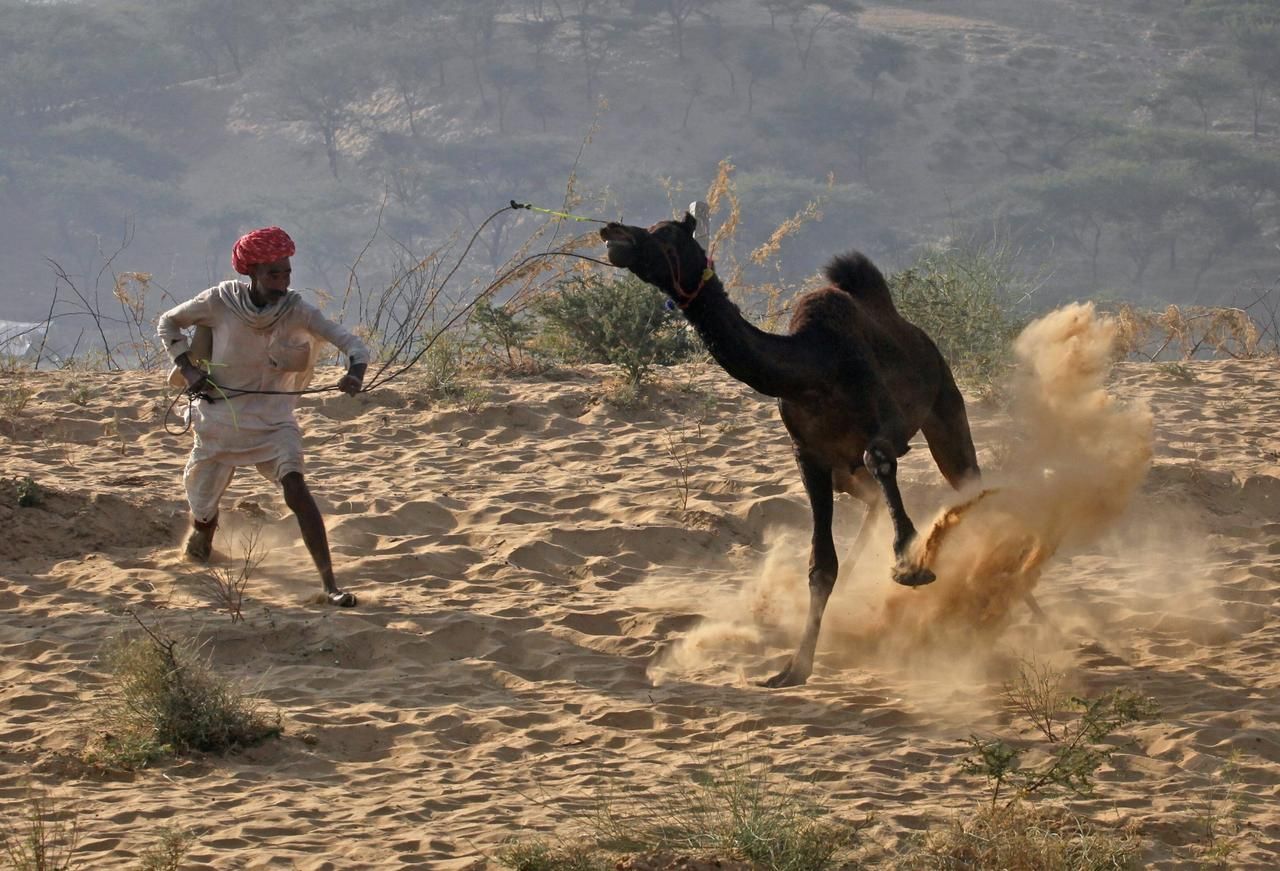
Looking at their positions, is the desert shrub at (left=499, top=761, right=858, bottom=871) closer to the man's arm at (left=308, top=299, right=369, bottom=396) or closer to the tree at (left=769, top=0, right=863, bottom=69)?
the man's arm at (left=308, top=299, right=369, bottom=396)

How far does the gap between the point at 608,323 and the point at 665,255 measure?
638 centimetres

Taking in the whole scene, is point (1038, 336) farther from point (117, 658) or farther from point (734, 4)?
point (734, 4)

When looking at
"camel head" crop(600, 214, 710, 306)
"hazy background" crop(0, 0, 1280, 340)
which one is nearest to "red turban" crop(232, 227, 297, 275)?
"camel head" crop(600, 214, 710, 306)

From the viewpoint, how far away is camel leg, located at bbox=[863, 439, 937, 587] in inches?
226

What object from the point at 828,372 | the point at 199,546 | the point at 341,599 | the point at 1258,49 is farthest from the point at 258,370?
the point at 1258,49

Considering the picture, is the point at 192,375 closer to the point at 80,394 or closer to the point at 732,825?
the point at 732,825

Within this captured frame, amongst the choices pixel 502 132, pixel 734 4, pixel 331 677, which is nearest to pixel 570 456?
pixel 331 677

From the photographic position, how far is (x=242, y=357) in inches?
276

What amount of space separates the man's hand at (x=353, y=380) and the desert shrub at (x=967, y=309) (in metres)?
5.37

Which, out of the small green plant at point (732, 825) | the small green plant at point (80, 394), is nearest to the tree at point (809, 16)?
the small green plant at point (80, 394)

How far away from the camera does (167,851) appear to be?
13.2 feet

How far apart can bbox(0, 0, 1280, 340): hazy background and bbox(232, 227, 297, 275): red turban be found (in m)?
45.3

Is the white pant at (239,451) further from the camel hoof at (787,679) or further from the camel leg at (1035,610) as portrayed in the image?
the camel leg at (1035,610)

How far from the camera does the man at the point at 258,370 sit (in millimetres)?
6883
